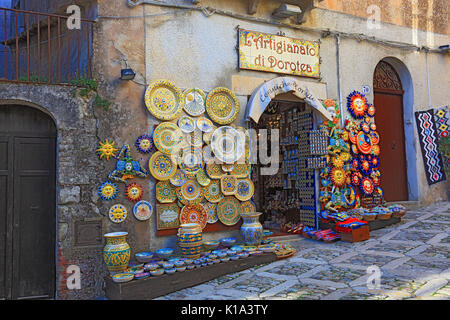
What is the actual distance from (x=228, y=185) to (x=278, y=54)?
8.26 feet

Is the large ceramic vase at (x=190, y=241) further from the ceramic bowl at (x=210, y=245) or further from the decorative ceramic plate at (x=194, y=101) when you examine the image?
the decorative ceramic plate at (x=194, y=101)

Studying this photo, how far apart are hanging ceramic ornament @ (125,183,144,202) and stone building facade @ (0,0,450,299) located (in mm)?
80

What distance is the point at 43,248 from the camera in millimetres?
4832

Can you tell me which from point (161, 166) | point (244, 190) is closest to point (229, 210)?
point (244, 190)

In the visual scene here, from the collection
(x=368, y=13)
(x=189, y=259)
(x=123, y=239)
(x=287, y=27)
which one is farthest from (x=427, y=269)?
(x=368, y=13)

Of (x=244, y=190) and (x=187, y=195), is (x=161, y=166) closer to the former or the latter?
(x=187, y=195)

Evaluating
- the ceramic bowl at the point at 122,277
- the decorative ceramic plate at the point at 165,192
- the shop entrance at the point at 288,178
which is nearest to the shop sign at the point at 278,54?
the shop entrance at the point at 288,178

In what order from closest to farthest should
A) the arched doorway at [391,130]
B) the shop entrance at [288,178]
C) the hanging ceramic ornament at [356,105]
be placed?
the shop entrance at [288,178] → the hanging ceramic ornament at [356,105] → the arched doorway at [391,130]

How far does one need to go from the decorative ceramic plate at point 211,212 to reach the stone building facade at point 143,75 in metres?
0.23

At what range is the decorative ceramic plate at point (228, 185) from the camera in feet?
19.0

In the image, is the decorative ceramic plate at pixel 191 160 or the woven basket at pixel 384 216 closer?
the decorative ceramic plate at pixel 191 160

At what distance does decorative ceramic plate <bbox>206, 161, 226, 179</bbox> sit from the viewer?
5.67 meters

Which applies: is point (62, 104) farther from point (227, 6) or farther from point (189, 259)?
point (227, 6)

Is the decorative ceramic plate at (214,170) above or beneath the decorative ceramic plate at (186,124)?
beneath
